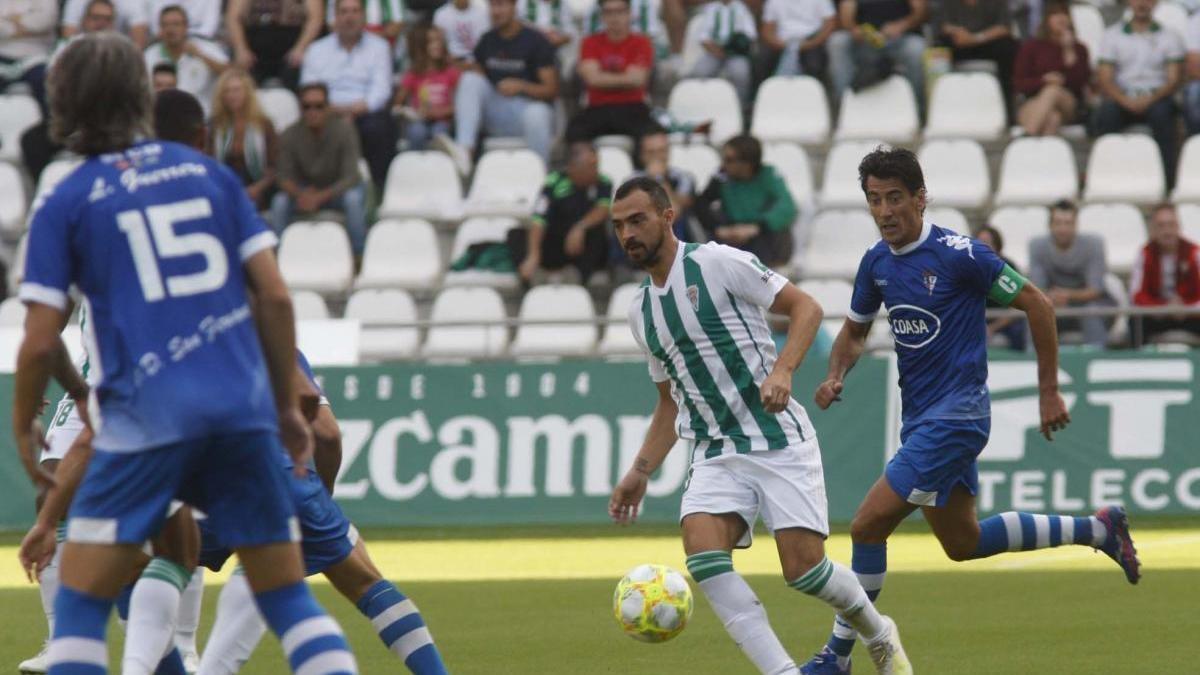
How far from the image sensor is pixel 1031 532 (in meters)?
9.12

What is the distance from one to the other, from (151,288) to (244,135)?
1331 centimetres

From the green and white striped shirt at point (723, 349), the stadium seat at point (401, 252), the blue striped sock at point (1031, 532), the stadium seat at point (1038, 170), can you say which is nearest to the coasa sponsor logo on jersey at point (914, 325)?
the blue striped sock at point (1031, 532)

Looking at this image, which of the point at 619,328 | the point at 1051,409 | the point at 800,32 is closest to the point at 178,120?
the point at 1051,409

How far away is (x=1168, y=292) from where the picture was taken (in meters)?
16.1

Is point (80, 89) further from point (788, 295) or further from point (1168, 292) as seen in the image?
point (1168, 292)

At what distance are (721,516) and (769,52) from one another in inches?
501

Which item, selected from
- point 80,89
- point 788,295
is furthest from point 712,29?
point 80,89

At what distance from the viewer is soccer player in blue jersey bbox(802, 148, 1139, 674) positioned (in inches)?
332

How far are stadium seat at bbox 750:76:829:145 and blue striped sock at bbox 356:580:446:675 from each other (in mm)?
12652

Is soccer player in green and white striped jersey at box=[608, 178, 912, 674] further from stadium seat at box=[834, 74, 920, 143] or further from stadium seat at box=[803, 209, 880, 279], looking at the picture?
stadium seat at box=[834, 74, 920, 143]

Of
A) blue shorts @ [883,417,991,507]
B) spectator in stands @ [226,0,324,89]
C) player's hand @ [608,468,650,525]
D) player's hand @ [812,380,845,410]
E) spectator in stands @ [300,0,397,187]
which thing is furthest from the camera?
spectator in stands @ [226,0,324,89]

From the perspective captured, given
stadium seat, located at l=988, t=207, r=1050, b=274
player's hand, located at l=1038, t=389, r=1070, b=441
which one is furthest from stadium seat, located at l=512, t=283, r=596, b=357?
player's hand, located at l=1038, t=389, r=1070, b=441

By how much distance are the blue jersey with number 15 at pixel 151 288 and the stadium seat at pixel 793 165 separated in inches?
520

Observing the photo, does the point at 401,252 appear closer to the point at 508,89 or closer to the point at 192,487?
the point at 508,89
